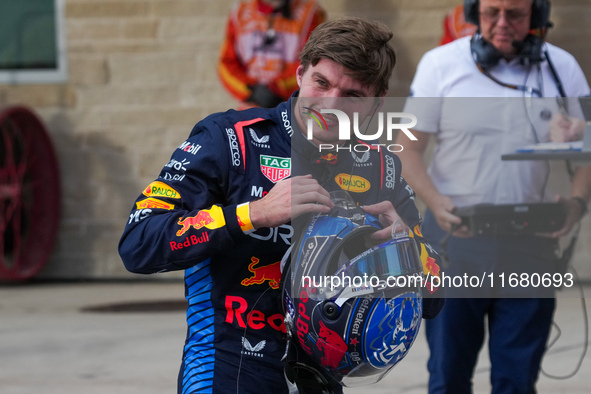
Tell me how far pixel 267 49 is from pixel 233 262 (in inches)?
198

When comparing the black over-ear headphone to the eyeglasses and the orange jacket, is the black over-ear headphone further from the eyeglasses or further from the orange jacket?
the orange jacket

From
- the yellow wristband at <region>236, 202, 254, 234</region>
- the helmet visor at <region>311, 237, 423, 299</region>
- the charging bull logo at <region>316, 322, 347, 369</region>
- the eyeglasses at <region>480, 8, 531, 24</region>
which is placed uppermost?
the eyeglasses at <region>480, 8, 531, 24</region>

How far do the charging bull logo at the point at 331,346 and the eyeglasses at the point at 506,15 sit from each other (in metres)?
1.81

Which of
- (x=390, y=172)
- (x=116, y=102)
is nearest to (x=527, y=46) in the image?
(x=390, y=172)

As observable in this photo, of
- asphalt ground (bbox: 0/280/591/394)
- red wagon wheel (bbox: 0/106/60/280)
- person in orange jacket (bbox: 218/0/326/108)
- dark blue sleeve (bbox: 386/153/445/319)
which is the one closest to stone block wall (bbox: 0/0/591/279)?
red wagon wheel (bbox: 0/106/60/280)

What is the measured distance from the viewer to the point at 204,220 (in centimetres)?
200

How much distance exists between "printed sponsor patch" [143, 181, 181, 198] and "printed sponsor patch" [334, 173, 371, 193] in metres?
0.37

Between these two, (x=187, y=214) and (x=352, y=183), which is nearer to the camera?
(x=187, y=214)

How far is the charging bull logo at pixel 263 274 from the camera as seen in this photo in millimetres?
2189

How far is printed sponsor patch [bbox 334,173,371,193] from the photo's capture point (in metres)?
2.14

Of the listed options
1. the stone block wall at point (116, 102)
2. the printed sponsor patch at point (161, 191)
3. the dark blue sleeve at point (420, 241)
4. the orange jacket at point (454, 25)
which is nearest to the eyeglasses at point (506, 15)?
the dark blue sleeve at point (420, 241)

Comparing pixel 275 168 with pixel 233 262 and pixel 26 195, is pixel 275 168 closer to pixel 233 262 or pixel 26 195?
pixel 233 262

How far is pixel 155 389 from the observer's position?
185 inches

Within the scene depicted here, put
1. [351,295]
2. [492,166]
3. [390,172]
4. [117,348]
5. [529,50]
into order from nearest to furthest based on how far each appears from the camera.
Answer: [351,295]
[390,172]
[492,166]
[529,50]
[117,348]
